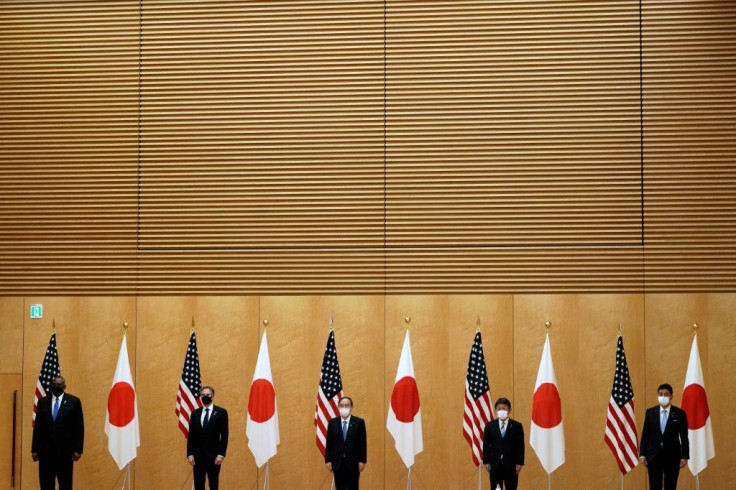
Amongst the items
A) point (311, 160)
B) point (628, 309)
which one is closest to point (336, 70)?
point (311, 160)

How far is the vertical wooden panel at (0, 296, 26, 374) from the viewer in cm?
1186

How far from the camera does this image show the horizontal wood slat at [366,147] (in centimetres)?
1149

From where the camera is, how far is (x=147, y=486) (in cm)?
1155

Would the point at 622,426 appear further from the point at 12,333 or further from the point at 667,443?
the point at 12,333

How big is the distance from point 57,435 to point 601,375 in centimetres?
634

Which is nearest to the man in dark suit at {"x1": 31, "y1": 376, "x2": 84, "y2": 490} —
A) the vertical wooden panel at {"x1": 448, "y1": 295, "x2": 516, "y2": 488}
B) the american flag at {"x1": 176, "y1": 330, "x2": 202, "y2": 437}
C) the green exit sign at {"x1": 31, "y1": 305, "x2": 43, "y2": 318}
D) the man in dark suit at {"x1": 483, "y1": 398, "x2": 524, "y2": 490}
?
the american flag at {"x1": 176, "y1": 330, "x2": 202, "y2": 437}

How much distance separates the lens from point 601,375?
36.8ft

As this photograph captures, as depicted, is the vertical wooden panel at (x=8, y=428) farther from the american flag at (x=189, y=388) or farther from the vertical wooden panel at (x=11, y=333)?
the american flag at (x=189, y=388)

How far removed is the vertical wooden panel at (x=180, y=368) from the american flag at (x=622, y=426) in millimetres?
4334

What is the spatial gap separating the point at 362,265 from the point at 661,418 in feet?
13.1

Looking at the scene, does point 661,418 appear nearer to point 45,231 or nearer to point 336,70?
point 336,70

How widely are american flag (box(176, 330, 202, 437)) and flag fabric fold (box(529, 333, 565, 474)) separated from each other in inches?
155

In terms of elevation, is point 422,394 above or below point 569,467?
above

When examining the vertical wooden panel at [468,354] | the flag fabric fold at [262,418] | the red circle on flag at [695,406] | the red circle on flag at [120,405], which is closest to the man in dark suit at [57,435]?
the red circle on flag at [120,405]
